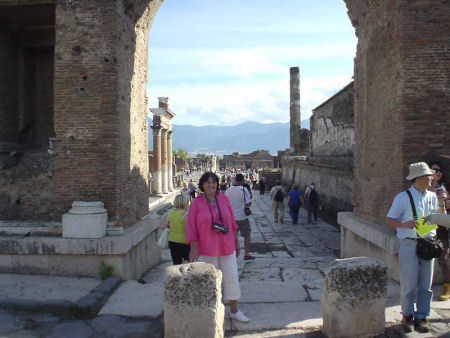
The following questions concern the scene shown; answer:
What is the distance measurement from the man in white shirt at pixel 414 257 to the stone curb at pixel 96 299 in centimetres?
345

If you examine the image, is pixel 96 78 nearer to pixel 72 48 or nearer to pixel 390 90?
pixel 72 48

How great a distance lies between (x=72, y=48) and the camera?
7219 mm

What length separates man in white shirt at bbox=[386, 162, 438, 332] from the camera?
179 inches

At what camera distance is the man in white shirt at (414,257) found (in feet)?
14.9

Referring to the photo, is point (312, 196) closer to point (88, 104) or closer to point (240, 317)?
point (88, 104)

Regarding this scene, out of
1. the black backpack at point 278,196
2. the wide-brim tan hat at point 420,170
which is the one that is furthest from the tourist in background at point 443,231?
the black backpack at point 278,196

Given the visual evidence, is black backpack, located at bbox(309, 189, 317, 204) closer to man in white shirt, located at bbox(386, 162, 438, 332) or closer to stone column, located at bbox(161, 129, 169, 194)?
stone column, located at bbox(161, 129, 169, 194)

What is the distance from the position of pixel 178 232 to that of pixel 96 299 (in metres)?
1.31

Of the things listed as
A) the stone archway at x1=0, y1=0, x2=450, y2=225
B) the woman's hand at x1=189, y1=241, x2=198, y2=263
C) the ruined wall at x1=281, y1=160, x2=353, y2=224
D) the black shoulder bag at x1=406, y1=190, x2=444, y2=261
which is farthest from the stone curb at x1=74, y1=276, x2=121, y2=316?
the ruined wall at x1=281, y1=160, x2=353, y2=224

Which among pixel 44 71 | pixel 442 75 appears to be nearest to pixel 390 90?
pixel 442 75

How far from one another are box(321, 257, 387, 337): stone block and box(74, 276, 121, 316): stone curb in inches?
107

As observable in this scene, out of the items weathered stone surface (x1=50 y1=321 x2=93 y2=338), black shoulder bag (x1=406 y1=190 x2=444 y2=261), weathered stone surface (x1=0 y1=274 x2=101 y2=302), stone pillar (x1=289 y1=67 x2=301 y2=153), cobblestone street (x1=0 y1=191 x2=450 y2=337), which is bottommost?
weathered stone surface (x1=50 y1=321 x2=93 y2=338)

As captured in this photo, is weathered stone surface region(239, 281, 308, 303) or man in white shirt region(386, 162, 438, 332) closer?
man in white shirt region(386, 162, 438, 332)

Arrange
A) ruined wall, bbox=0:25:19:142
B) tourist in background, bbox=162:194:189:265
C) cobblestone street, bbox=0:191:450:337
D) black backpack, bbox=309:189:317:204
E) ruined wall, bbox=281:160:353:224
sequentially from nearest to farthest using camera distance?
cobblestone street, bbox=0:191:450:337
tourist in background, bbox=162:194:189:265
ruined wall, bbox=0:25:19:142
ruined wall, bbox=281:160:353:224
black backpack, bbox=309:189:317:204
